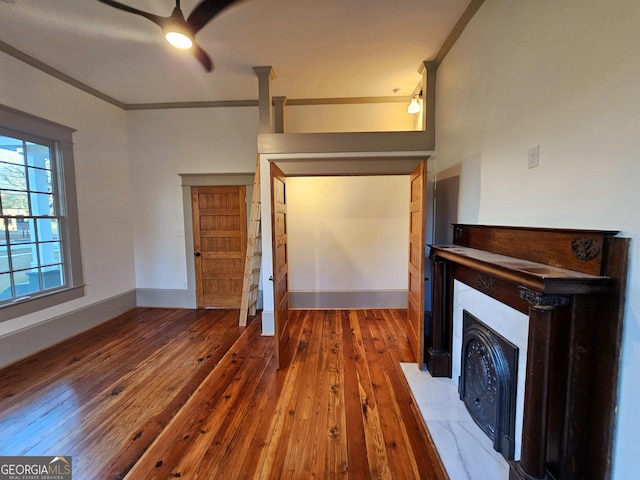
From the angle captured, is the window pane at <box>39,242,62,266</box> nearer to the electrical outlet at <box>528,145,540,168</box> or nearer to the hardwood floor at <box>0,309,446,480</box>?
the hardwood floor at <box>0,309,446,480</box>

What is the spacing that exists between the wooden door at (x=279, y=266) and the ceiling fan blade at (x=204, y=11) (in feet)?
3.61

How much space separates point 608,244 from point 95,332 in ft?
15.9

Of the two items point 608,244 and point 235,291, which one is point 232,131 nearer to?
point 235,291

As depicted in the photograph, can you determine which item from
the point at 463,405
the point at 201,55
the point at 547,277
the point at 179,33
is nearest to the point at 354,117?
the point at 201,55

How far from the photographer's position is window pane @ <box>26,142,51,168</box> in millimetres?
2805

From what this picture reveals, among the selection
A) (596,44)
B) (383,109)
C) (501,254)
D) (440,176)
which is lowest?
(501,254)

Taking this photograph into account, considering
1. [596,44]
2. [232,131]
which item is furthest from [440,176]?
[232,131]

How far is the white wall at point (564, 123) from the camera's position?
0.93 metres

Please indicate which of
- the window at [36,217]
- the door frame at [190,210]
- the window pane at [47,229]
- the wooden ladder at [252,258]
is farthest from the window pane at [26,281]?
the wooden ladder at [252,258]

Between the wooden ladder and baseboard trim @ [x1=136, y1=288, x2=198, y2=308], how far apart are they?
3.61 ft

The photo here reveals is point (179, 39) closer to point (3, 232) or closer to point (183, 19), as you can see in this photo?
point (183, 19)

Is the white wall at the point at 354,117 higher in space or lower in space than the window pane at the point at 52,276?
higher

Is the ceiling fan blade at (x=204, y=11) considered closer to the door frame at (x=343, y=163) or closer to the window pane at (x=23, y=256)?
the door frame at (x=343, y=163)

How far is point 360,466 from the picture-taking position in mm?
1505
